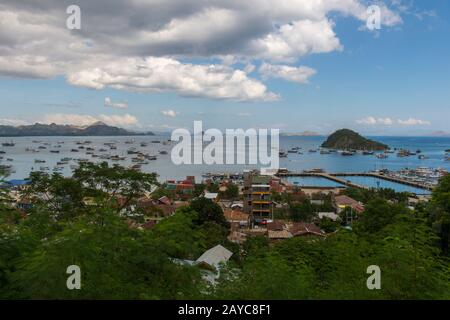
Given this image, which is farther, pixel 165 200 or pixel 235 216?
pixel 165 200

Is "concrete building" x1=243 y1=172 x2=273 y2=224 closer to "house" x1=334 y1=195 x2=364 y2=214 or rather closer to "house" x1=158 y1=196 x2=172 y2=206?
"house" x1=158 y1=196 x2=172 y2=206

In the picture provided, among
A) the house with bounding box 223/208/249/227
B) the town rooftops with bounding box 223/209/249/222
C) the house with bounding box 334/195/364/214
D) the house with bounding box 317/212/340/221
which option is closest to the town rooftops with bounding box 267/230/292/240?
the house with bounding box 223/208/249/227

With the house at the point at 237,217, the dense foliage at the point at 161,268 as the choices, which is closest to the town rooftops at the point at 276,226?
the house at the point at 237,217

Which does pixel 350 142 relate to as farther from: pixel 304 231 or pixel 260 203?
pixel 304 231

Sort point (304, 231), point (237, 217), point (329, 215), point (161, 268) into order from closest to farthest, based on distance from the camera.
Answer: point (161, 268), point (304, 231), point (237, 217), point (329, 215)

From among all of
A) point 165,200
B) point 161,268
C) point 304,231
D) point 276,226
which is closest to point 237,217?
point 276,226

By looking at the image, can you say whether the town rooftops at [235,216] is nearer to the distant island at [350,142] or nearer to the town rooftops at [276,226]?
Result: the town rooftops at [276,226]

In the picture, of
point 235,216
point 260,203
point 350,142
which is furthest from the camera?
point 350,142
